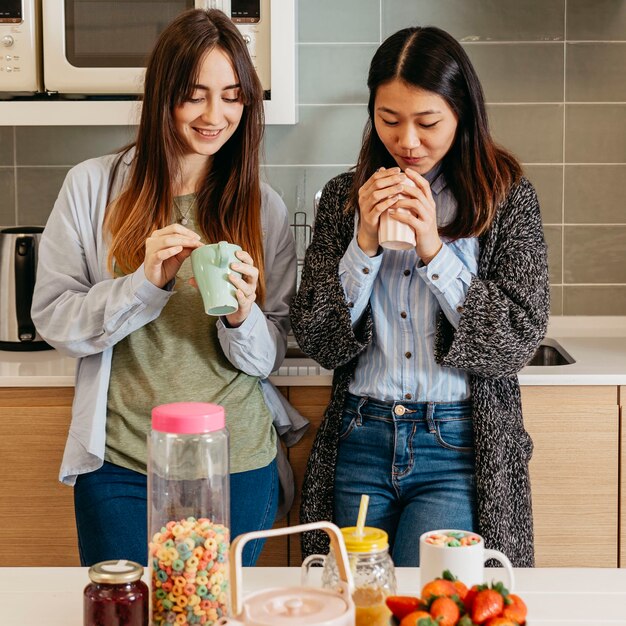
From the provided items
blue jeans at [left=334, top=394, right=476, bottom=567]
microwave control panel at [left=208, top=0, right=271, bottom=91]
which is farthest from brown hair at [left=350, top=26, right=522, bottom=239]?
microwave control panel at [left=208, top=0, right=271, bottom=91]

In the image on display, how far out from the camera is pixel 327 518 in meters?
1.73

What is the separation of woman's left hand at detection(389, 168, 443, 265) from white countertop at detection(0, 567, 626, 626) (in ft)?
1.76

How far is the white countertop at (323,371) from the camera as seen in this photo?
2.02 metres

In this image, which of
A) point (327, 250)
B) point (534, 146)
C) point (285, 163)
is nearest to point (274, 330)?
point (327, 250)

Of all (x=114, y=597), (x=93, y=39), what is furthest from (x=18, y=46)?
(x=114, y=597)

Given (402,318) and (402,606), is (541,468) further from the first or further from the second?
(402,606)

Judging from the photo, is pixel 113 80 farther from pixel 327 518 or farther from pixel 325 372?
pixel 327 518

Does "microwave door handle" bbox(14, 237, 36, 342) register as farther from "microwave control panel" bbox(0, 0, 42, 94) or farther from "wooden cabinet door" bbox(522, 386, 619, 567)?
"wooden cabinet door" bbox(522, 386, 619, 567)

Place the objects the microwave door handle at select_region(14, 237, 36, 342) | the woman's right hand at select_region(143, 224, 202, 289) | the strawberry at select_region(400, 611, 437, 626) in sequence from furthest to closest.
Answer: the microwave door handle at select_region(14, 237, 36, 342) < the woman's right hand at select_region(143, 224, 202, 289) < the strawberry at select_region(400, 611, 437, 626)

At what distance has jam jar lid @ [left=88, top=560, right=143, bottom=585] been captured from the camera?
982mm

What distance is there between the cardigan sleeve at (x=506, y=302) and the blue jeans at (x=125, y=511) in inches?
16.7

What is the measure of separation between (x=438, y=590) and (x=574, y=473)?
121 centimetres

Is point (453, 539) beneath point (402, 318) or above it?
beneath

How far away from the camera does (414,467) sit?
1629 millimetres
